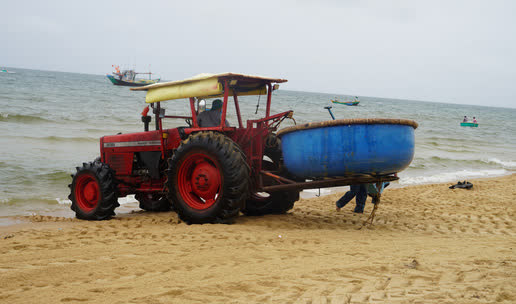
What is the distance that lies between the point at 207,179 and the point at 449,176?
10.3 metres

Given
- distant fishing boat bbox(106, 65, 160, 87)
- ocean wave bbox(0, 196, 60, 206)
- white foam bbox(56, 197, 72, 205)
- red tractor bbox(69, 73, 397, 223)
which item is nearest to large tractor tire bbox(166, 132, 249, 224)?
red tractor bbox(69, 73, 397, 223)

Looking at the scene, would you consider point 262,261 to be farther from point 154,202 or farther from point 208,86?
point 154,202

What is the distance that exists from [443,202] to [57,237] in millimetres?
6876

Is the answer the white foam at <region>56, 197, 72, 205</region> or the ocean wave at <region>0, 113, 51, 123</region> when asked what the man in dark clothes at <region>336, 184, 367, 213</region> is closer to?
the white foam at <region>56, 197, 72, 205</region>

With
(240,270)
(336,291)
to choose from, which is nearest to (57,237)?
(240,270)

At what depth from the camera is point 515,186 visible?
1020 centimetres

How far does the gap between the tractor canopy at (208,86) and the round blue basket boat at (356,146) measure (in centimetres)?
110

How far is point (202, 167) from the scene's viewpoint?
5.48m

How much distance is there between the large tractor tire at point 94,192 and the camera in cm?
624

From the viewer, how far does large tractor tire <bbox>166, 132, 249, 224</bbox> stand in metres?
5.06

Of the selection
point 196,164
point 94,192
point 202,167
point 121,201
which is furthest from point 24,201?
point 202,167

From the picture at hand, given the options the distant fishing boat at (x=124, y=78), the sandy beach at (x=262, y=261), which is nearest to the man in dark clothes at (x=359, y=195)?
the sandy beach at (x=262, y=261)

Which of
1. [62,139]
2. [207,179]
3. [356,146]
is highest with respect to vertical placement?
[356,146]

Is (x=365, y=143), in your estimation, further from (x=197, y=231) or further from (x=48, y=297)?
(x=48, y=297)
